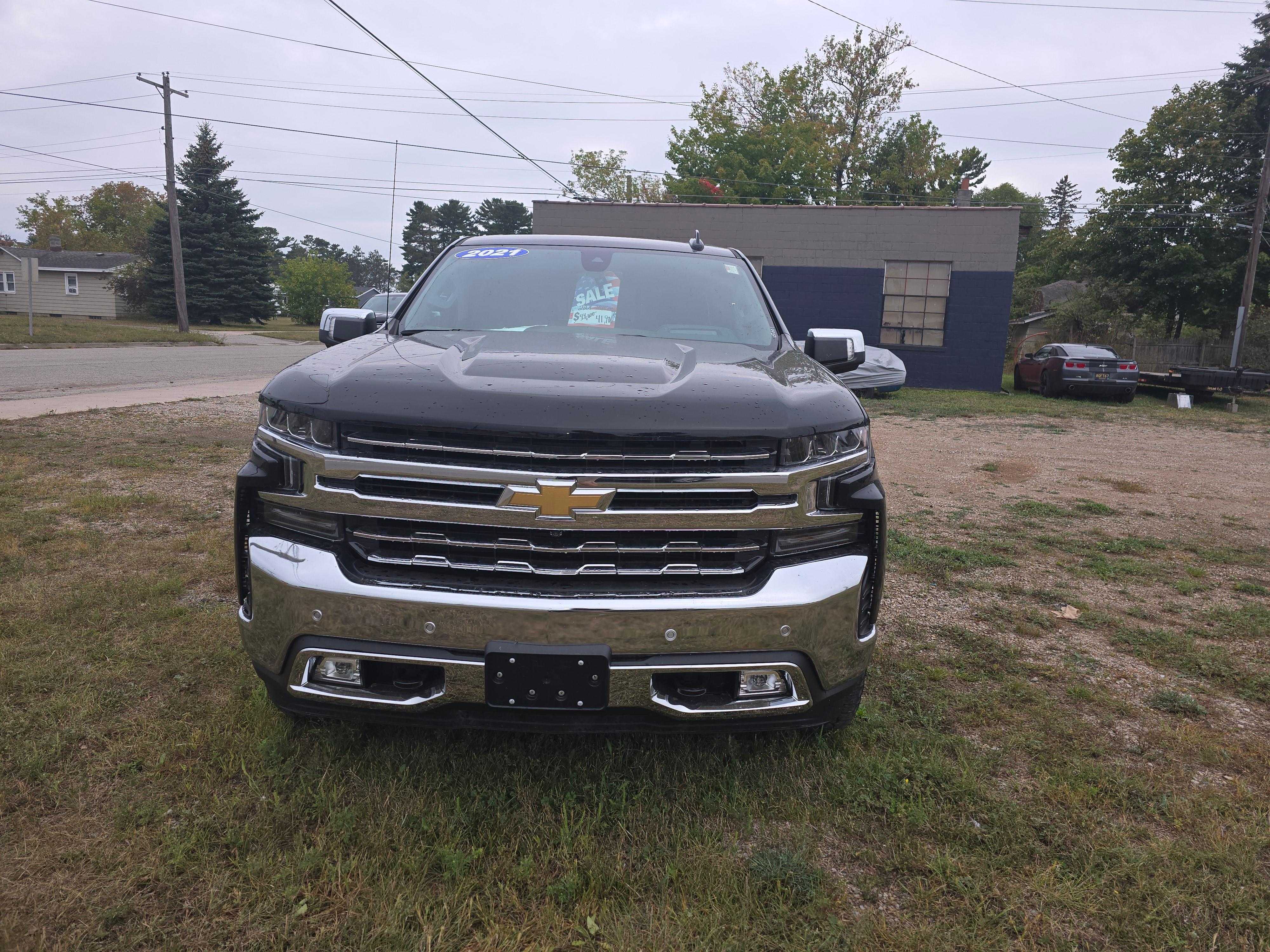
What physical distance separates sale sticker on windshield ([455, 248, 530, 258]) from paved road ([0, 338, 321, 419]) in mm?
6518

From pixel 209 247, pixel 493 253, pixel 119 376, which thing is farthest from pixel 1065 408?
pixel 209 247

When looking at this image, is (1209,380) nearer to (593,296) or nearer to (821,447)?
(593,296)

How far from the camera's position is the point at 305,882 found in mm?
2105

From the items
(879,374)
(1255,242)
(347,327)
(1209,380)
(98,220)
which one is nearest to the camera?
(347,327)

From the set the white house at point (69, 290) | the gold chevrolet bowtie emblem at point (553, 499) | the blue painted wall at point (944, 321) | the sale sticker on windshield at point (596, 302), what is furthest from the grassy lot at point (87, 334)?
the gold chevrolet bowtie emblem at point (553, 499)

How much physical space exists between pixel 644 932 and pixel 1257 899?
1.59 meters

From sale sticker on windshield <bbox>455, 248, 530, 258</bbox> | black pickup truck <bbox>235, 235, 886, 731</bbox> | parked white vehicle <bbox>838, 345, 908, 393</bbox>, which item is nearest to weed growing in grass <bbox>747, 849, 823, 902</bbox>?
black pickup truck <bbox>235, 235, 886, 731</bbox>

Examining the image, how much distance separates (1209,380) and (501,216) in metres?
81.4

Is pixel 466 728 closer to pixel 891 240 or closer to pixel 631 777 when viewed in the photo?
pixel 631 777

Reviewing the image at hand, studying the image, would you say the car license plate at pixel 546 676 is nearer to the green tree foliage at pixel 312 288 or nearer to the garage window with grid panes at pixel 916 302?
the garage window with grid panes at pixel 916 302

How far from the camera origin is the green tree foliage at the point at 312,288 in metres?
51.5

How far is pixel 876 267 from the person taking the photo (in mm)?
20266

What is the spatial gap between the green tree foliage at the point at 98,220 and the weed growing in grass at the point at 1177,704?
79712 mm

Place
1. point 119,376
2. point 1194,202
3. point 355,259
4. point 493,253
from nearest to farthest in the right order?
point 493,253, point 119,376, point 1194,202, point 355,259
